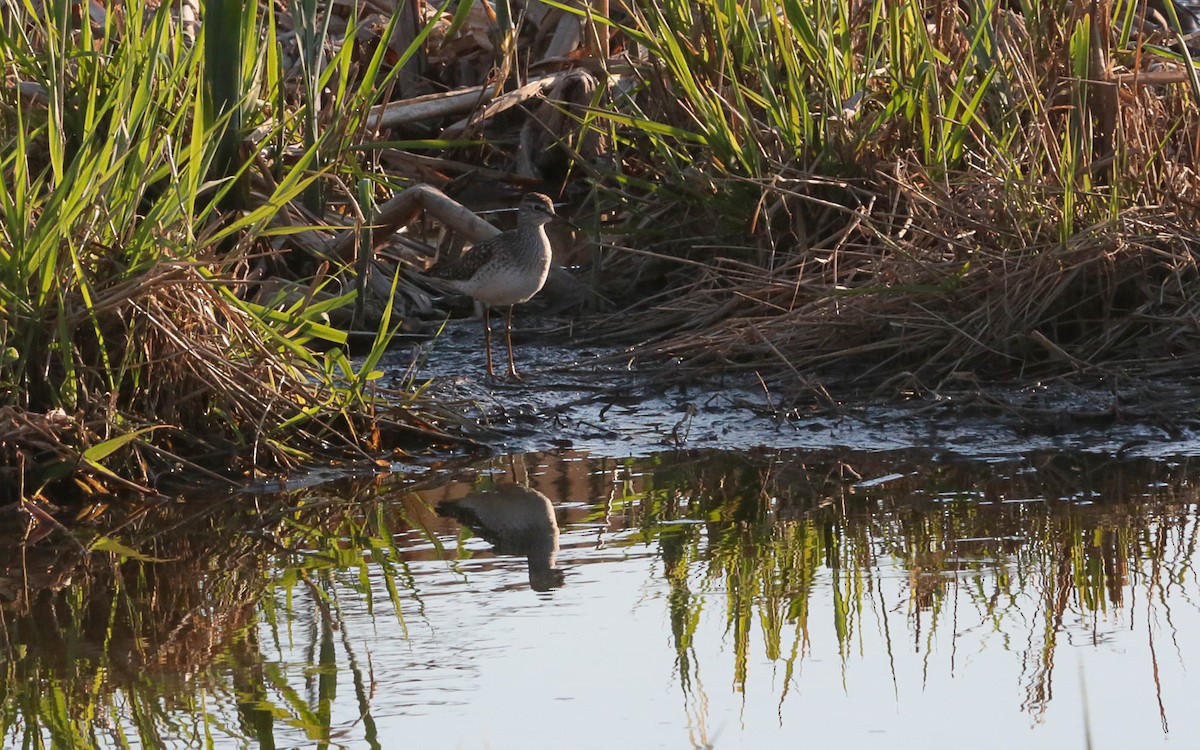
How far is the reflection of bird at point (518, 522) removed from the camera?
4027 millimetres

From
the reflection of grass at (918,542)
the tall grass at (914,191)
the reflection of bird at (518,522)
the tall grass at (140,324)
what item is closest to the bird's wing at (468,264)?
the tall grass at (914,191)

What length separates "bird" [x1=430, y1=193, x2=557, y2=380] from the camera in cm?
670

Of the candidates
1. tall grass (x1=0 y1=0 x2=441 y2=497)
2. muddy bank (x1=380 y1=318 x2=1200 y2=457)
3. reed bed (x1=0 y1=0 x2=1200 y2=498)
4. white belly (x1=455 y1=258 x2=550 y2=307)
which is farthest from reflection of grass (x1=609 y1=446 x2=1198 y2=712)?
white belly (x1=455 y1=258 x2=550 y2=307)

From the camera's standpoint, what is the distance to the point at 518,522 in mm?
4492

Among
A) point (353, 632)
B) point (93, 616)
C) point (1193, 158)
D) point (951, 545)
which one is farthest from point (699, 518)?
point (1193, 158)

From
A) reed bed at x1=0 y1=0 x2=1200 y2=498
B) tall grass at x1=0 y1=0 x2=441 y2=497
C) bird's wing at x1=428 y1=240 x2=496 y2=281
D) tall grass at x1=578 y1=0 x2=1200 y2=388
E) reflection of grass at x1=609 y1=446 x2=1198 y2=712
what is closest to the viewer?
reflection of grass at x1=609 y1=446 x2=1198 y2=712

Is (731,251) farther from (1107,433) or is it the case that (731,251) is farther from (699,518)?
(699,518)

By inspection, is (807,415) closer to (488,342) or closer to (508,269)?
(488,342)

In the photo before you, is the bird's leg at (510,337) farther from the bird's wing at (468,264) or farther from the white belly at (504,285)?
the bird's wing at (468,264)

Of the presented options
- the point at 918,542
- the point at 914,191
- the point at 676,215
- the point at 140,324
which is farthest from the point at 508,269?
the point at 918,542

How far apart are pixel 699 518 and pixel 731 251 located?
248cm

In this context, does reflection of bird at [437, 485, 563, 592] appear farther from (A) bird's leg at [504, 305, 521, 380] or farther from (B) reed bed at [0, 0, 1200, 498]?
(A) bird's leg at [504, 305, 521, 380]

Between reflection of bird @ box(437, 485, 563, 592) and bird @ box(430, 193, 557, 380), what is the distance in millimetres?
1835

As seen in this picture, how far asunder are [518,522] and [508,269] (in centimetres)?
237
